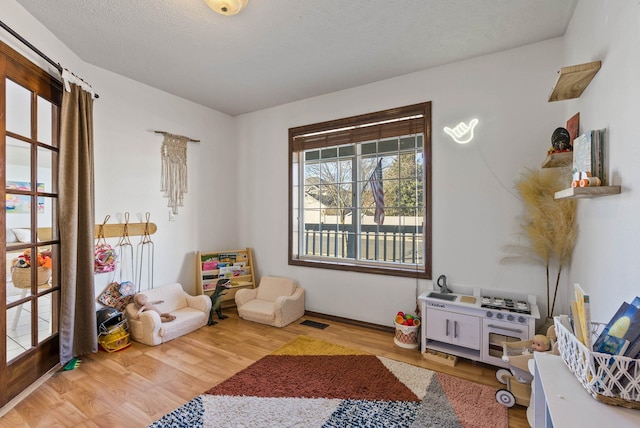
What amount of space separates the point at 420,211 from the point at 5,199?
3.25 metres

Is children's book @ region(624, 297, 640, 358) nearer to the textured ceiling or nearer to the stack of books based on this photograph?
the stack of books

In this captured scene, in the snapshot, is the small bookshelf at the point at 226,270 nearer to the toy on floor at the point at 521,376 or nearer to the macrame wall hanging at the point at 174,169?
the macrame wall hanging at the point at 174,169

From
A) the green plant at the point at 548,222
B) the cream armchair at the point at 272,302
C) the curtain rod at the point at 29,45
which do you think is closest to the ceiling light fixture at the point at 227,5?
the curtain rod at the point at 29,45

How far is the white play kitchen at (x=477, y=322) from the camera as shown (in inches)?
86.2

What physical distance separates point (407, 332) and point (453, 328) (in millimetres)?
415

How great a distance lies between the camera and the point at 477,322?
2.31m

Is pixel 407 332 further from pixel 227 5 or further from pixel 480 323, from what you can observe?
pixel 227 5

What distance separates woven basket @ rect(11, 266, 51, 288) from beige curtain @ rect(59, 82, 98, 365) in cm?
10

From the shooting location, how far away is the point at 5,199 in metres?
1.83

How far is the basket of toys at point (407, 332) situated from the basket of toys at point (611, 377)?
71.2 inches

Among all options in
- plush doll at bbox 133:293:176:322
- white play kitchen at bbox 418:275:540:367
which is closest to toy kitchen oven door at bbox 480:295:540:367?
white play kitchen at bbox 418:275:540:367

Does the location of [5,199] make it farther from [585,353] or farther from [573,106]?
[573,106]

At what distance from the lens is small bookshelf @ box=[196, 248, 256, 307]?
3641 mm

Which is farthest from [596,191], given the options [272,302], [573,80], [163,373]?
[272,302]
